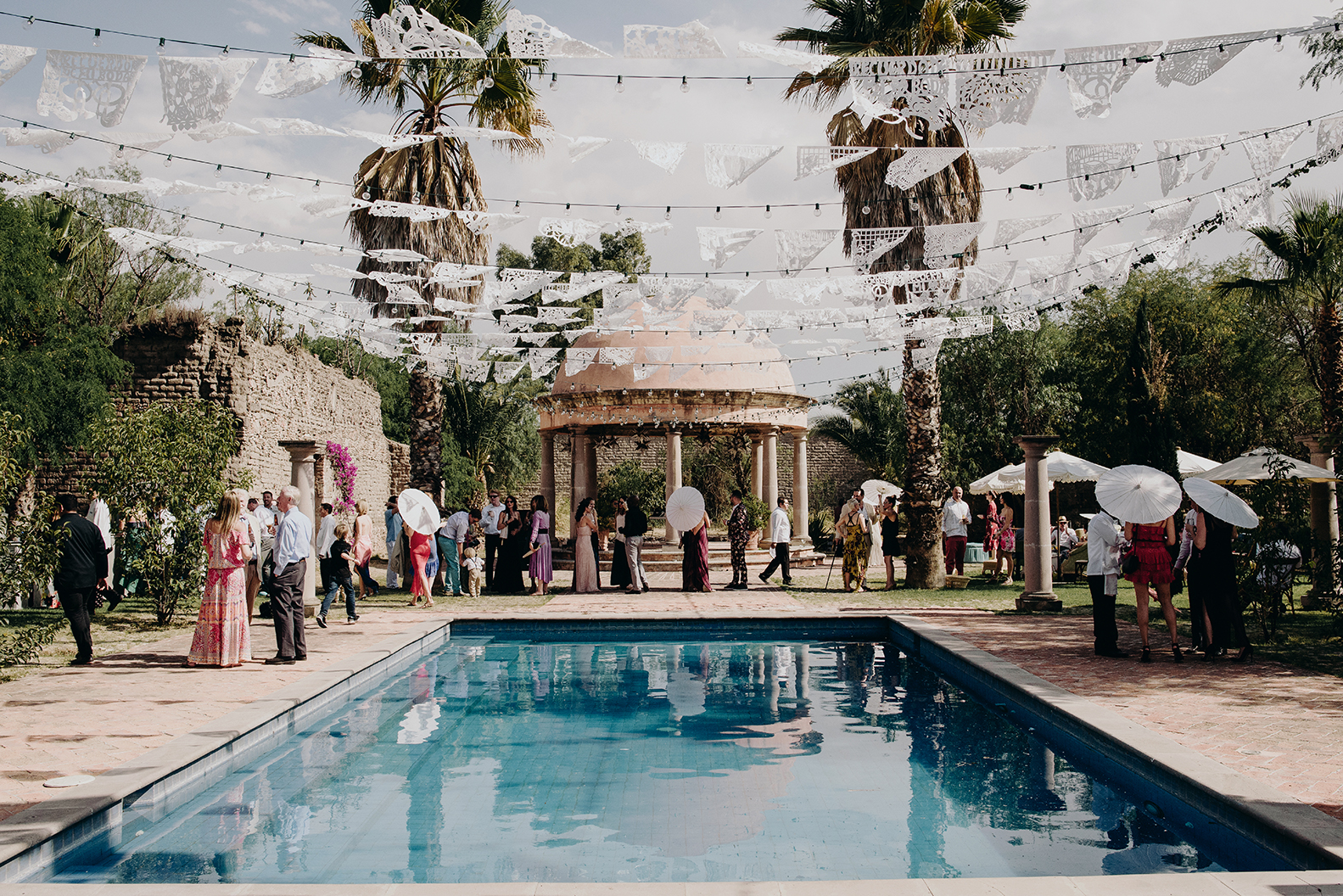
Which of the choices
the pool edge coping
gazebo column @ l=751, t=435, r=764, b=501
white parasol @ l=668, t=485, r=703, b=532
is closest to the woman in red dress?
the pool edge coping

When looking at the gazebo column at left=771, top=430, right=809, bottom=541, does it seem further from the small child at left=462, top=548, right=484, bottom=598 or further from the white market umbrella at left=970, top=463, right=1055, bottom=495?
the small child at left=462, top=548, right=484, bottom=598

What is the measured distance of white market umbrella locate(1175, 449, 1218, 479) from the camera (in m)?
17.1

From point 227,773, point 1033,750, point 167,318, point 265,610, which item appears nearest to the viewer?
point 227,773

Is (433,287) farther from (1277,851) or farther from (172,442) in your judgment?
(1277,851)

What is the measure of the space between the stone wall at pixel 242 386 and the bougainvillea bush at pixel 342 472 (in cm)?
21

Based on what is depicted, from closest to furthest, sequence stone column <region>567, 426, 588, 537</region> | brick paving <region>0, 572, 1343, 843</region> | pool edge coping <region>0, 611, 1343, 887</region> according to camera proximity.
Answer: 1. pool edge coping <region>0, 611, 1343, 887</region>
2. brick paving <region>0, 572, 1343, 843</region>
3. stone column <region>567, 426, 588, 537</region>

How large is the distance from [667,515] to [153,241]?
8232mm

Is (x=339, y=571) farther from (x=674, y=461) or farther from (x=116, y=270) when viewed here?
(x=116, y=270)

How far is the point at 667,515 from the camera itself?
15.7 metres

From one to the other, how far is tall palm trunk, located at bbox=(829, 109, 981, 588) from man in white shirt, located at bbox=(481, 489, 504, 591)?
6.60 meters

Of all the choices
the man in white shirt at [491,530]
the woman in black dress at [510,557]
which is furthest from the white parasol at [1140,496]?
the man in white shirt at [491,530]

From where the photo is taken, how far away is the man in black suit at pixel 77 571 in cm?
887

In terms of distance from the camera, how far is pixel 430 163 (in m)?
15.6

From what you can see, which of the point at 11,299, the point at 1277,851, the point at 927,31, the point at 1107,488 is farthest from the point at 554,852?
the point at 11,299
